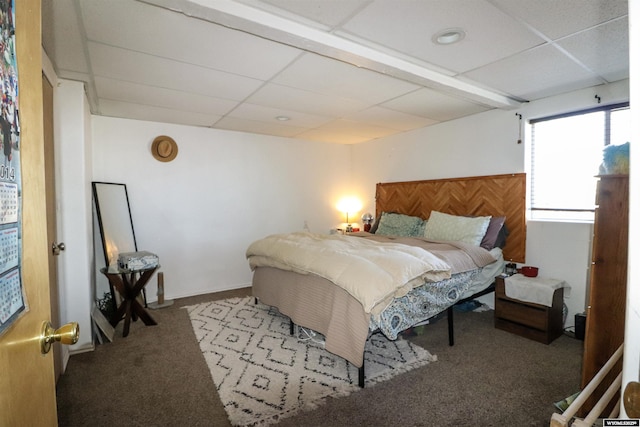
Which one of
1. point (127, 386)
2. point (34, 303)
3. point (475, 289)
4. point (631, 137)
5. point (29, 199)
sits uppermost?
point (631, 137)

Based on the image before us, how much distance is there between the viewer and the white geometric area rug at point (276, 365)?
1993mm

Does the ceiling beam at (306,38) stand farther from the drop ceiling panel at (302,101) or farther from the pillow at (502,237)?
the pillow at (502,237)

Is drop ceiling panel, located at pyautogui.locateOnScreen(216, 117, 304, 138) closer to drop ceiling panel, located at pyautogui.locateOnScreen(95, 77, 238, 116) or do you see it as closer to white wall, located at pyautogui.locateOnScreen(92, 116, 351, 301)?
white wall, located at pyautogui.locateOnScreen(92, 116, 351, 301)

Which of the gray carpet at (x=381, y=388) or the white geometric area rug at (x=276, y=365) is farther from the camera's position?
the white geometric area rug at (x=276, y=365)

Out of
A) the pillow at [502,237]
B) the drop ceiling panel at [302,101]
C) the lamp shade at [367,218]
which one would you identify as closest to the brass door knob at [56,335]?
the drop ceiling panel at [302,101]

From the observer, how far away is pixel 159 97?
3131 mm

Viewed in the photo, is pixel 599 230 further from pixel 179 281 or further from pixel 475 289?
pixel 179 281

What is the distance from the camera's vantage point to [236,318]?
11.2 feet

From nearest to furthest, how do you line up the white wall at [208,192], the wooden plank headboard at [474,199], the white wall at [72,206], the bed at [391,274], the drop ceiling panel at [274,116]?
the bed at [391,274]
the white wall at [72,206]
the wooden plank headboard at [474,199]
the drop ceiling panel at [274,116]
the white wall at [208,192]

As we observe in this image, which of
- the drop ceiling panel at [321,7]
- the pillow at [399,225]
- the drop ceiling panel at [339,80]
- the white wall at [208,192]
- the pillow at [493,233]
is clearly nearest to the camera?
the drop ceiling panel at [321,7]

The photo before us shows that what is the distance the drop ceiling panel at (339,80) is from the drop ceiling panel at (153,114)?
1.53 meters

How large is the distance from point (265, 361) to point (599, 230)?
231cm

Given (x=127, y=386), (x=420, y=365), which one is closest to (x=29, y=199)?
(x=127, y=386)

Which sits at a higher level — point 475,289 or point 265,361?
point 475,289
